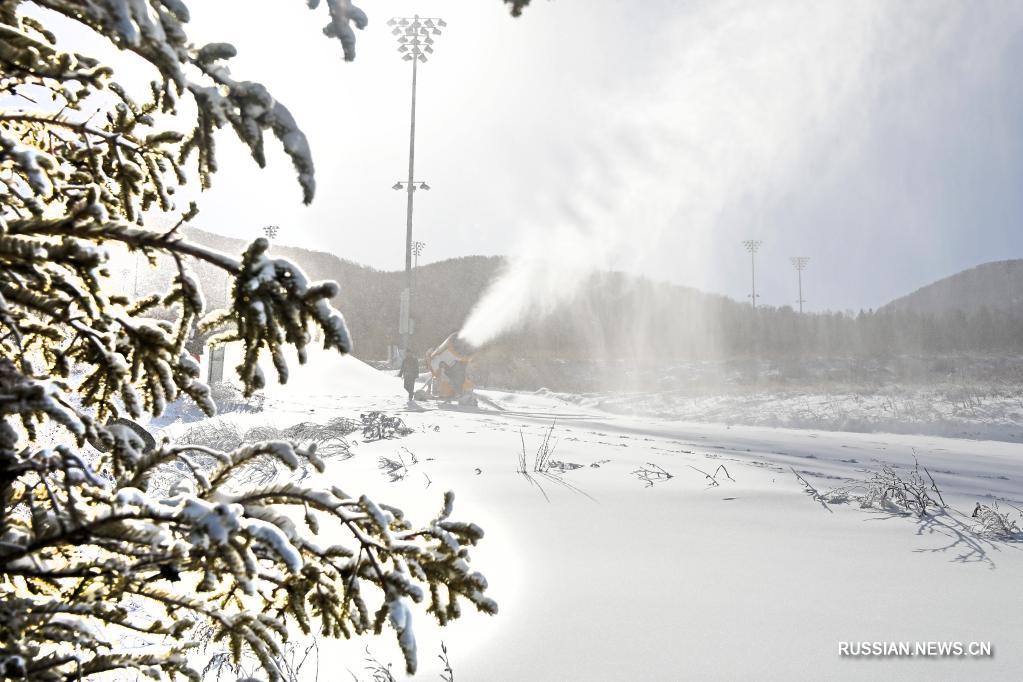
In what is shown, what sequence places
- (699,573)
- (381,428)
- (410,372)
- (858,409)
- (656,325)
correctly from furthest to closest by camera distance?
(656,325)
(410,372)
(858,409)
(381,428)
(699,573)

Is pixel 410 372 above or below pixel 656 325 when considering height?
below

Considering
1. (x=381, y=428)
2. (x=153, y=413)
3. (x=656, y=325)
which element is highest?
(x=656, y=325)

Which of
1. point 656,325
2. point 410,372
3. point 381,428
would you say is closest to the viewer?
point 381,428

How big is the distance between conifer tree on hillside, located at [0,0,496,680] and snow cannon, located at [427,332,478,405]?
1626cm

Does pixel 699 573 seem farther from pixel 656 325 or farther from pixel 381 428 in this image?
pixel 656 325

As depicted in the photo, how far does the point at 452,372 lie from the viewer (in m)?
18.6

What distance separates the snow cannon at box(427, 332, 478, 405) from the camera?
18.6 metres

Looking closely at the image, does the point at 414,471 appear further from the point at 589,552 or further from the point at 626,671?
the point at 626,671

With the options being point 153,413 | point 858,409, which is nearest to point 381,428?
point 153,413

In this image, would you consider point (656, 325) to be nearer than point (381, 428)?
No

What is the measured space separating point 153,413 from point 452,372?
1709 centimetres

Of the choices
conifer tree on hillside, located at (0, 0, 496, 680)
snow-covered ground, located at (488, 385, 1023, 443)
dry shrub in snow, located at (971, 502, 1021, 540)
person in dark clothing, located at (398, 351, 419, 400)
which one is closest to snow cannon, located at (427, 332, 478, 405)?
person in dark clothing, located at (398, 351, 419, 400)

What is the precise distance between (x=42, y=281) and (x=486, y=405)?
54.6 feet

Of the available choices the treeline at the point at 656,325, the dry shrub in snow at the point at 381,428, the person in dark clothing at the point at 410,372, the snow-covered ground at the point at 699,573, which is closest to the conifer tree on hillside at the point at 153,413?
the snow-covered ground at the point at 699,573
